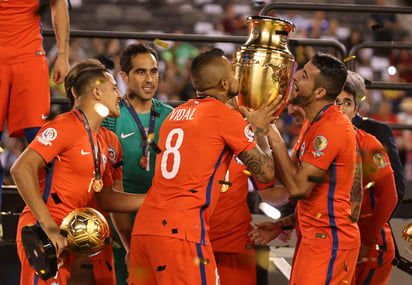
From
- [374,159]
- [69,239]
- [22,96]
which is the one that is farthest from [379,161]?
[22,96]

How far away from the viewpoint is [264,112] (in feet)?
11.5

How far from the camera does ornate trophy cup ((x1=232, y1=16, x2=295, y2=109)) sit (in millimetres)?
3467

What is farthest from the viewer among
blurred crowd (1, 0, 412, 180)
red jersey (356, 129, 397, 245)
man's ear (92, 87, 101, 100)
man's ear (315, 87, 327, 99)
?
blurred crowd (1, 0, 412, 180)

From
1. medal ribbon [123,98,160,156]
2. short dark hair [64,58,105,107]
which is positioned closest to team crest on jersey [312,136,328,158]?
medal ribbon [123,98,160,156]

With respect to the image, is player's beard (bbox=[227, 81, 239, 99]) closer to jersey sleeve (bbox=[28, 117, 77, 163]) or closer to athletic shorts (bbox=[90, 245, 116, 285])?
jersey sleeve (bbox=[28, 117, 77, 163])

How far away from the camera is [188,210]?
3398 mm

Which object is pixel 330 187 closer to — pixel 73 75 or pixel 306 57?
pixel 73 75

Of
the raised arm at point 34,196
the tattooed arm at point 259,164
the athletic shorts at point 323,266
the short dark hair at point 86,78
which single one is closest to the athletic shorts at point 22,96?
the short dark hair at point 86,78

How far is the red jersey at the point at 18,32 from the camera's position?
13.2ft

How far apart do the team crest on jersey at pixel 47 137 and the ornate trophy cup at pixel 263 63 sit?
964mm

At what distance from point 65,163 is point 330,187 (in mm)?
1403

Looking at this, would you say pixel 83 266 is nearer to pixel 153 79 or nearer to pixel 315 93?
pixel 153 79

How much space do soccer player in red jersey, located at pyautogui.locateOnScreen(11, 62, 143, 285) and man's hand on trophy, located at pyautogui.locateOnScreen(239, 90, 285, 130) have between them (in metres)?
0.75

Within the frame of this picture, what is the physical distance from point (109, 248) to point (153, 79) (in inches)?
42.8
